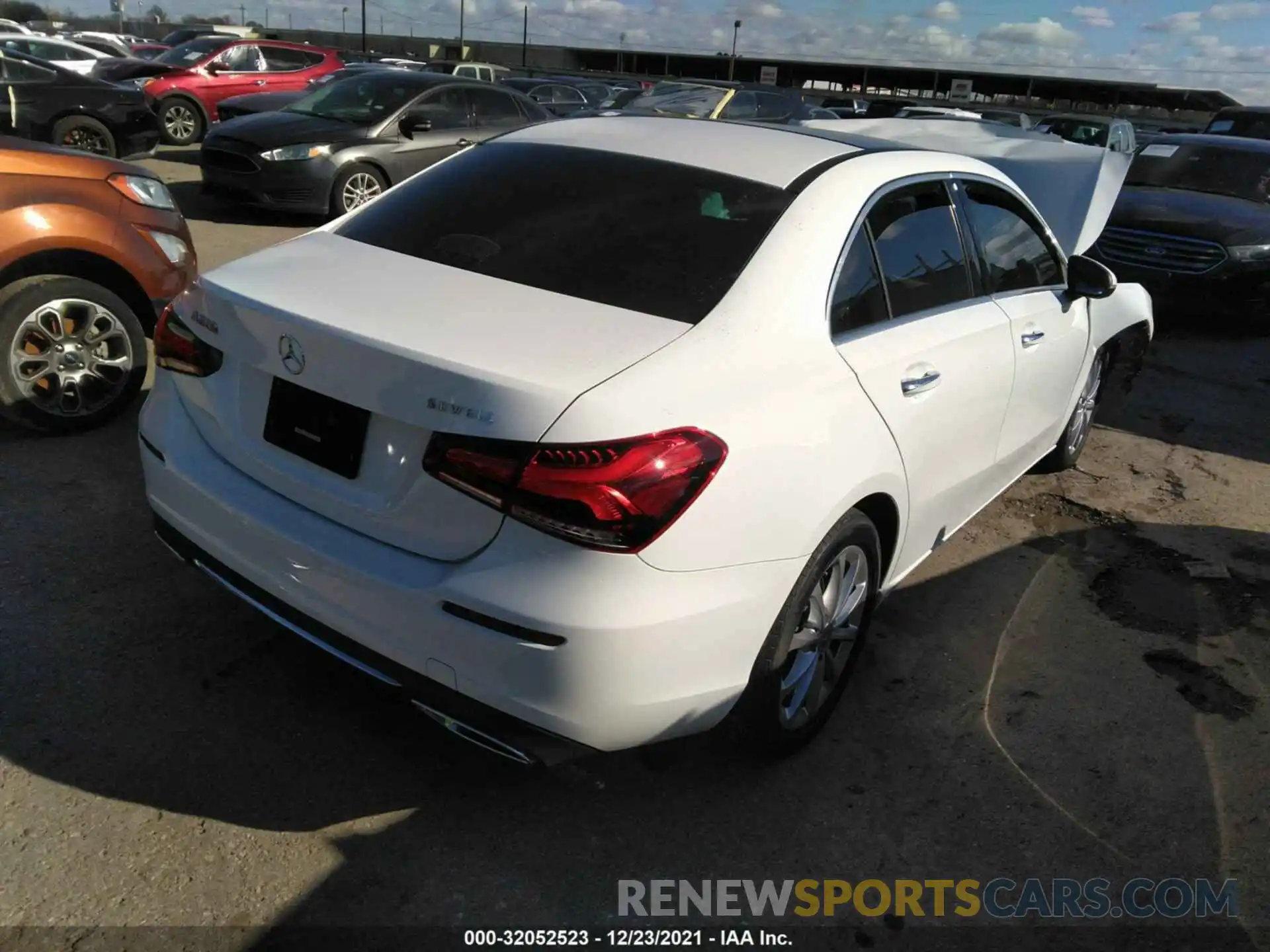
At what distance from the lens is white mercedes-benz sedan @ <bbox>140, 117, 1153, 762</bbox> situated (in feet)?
6.89

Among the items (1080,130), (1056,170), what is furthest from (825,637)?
(1080,130)

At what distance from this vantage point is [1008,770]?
299 centimetres

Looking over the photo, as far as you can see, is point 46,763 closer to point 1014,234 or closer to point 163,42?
point 1014,234

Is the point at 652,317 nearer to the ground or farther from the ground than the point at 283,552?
farther from the ground

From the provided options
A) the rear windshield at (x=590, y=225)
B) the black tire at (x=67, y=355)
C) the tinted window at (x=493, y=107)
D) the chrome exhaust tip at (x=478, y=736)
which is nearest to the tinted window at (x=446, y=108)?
the tinted window at (x=493, y=107)

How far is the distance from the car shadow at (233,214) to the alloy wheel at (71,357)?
5.92m

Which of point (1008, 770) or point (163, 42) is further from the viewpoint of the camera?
point (163, 42)

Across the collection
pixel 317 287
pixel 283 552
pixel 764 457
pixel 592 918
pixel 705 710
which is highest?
pixel 317 287

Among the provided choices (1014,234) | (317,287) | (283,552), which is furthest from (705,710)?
(1014,234)

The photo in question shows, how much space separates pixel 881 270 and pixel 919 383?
359mm

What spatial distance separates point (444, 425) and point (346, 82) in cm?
1011

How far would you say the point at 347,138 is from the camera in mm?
9906

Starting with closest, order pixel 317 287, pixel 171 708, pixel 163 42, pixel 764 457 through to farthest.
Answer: pixel 764 457
pixel 317 287
pixel 171 708
pixel 163 42

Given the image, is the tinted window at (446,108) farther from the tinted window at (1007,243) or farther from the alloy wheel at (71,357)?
the tinted window at (1007,243)
